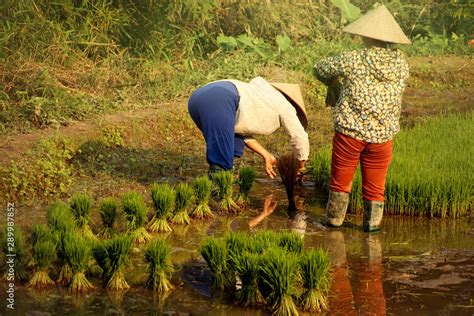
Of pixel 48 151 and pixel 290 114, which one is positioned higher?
pixel 290 114

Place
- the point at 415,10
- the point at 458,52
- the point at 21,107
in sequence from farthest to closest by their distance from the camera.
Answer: the point at 415,10 < the point at 458,52 < the point at 21,107

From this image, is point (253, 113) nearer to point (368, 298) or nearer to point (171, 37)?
point (368, 298)

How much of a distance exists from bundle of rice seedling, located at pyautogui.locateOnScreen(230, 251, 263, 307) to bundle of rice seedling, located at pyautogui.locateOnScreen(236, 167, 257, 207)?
7.58 feet

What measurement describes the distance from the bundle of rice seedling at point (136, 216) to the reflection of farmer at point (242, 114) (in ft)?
3.37

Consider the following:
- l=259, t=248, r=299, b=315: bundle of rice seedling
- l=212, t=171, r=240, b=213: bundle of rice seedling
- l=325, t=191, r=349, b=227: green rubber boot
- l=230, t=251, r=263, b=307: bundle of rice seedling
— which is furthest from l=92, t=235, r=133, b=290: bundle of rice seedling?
l=325, t=191, r=349, b=227: green rubber boot

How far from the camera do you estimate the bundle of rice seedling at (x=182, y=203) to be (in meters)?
7.00

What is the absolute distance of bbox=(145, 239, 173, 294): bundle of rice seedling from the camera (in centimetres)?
548

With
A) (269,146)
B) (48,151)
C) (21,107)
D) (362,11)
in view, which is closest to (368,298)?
(48,151)

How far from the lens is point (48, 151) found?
27.2 ft

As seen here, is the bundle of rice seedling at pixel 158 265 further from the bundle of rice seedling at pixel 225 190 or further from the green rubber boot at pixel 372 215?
the green rubber boot at pixel 372 215

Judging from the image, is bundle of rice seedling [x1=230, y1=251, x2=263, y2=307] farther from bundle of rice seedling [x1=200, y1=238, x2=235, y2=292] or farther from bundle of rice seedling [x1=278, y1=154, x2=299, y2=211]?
bundle of rice seedling [x1=278, y1=154, x2=299, y2=211]

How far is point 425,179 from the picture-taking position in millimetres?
7453

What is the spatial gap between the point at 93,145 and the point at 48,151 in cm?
82

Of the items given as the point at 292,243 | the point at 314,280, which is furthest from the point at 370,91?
the point at 314,280
